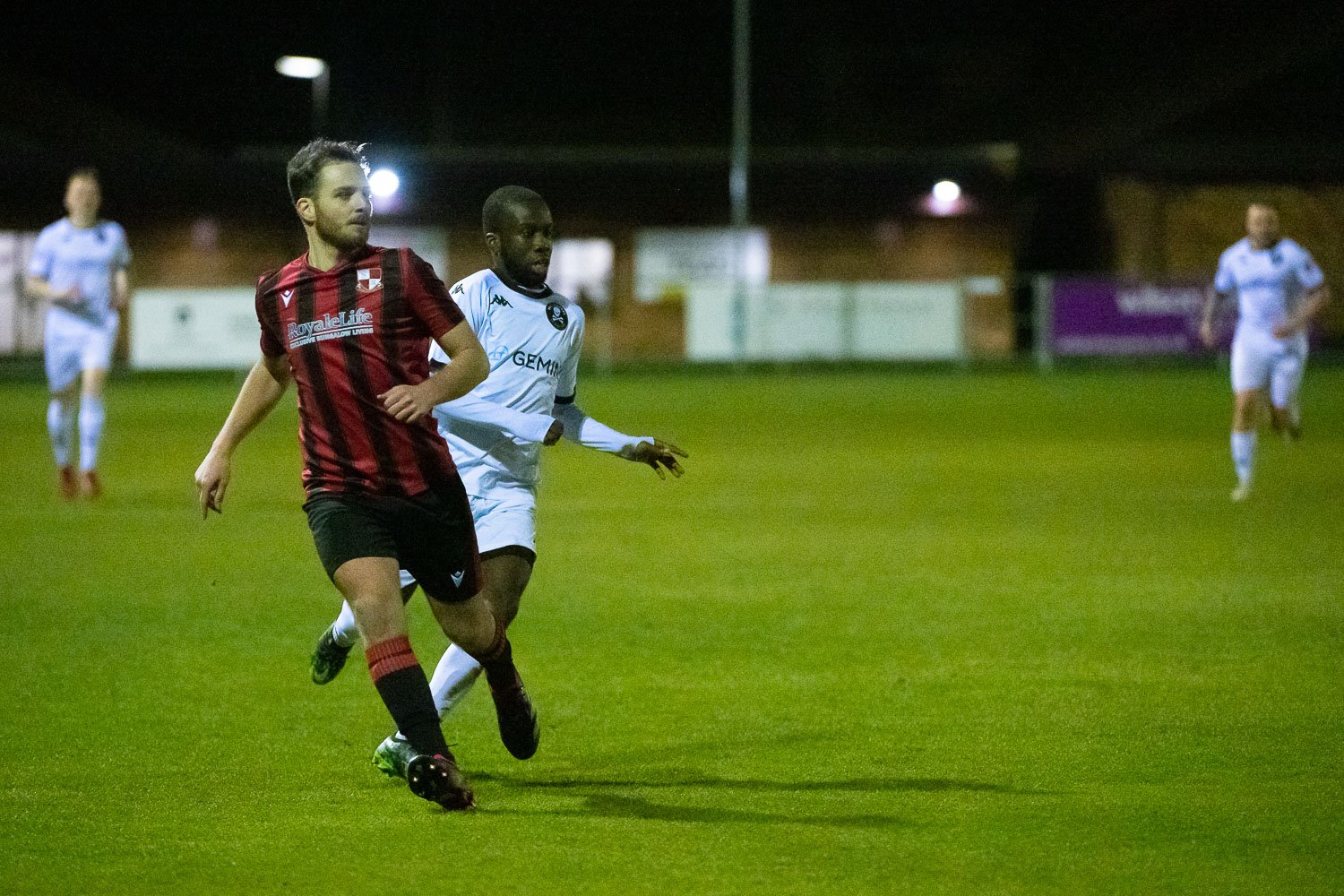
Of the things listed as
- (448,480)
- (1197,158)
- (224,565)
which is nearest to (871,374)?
(1197,158)

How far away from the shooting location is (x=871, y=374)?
32.4 meters

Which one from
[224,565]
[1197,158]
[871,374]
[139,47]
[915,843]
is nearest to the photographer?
[915,843]

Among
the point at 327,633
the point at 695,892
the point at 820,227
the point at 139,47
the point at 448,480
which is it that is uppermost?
the point at 139,47

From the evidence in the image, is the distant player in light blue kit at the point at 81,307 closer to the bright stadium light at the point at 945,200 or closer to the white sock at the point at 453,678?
the white sock at the point at 453,678

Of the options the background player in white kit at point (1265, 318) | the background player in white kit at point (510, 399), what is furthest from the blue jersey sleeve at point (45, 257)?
the background player in white kit at point (1265, 318)

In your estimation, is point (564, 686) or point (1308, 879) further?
point (564, 686)

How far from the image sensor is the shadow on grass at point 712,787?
498 cm

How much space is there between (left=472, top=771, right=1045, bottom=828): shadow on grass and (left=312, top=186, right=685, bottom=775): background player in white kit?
0.25 meters

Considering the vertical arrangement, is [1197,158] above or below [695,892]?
above

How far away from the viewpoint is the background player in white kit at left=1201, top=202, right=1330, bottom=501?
13328 millimetres

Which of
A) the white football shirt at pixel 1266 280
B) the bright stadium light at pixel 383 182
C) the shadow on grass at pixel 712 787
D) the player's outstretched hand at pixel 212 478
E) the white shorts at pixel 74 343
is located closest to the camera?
the shadow on grass at pixel 712 787

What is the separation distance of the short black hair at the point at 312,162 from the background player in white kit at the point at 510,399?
0.73 metres

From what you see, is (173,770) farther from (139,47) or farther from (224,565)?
(139,47)

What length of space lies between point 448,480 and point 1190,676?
353 centimetres
